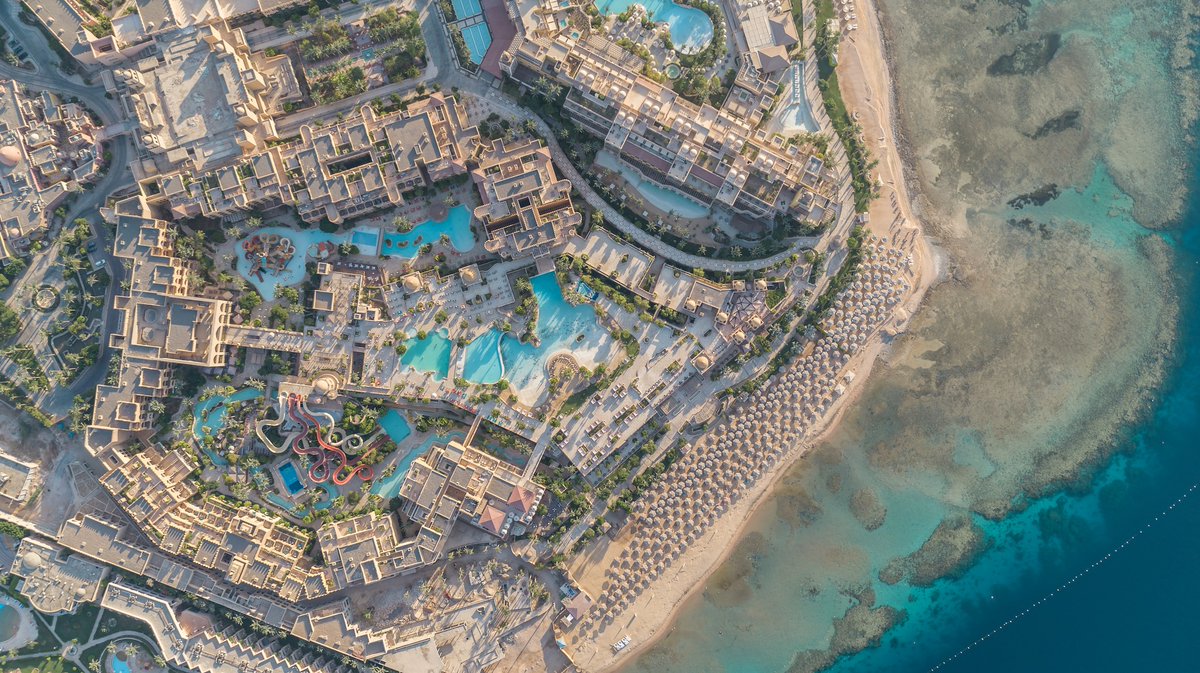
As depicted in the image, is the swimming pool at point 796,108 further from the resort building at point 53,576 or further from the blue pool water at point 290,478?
the resort building at point 53,576

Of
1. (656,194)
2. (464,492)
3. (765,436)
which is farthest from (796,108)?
(464,492)

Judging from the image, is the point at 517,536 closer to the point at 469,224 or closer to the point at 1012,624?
the point at 469,224

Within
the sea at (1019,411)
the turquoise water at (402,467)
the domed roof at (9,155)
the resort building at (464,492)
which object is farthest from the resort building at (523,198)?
the domed roof at (9,155)

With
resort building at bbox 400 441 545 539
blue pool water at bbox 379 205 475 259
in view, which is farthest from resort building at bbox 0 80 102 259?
resort building at bbox 400 441 545 539

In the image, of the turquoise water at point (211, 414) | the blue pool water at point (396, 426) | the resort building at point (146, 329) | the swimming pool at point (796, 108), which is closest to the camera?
the resort building at point (146, 329)

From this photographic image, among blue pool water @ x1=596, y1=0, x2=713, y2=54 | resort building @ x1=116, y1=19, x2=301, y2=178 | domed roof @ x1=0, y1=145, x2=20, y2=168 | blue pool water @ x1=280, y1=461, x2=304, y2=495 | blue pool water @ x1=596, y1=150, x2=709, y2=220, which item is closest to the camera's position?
resort building @ x1=116, y1=19, x2=301, y2=178

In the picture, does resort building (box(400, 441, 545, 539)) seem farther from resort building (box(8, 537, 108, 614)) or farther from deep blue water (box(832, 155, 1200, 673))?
deep blue water (box(832, 155, 1200, 673))

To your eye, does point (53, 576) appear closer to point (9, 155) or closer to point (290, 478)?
point (290, 478)
